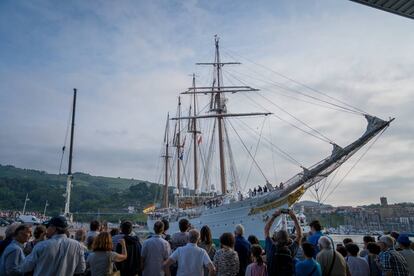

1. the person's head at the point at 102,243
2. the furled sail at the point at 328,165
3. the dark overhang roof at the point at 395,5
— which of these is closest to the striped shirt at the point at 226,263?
the person's head at the point at 102,243

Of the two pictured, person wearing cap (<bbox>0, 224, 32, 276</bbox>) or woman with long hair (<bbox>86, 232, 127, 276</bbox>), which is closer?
person wearing cap (<bbox>0, 224, 32, 276</bbox>)

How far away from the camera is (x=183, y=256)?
216 inches

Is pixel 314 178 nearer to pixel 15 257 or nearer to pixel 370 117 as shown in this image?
pixel 370 117

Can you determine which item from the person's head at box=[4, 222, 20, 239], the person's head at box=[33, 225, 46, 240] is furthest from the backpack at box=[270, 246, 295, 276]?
the person's head at box=[33, 225, 46, 240]

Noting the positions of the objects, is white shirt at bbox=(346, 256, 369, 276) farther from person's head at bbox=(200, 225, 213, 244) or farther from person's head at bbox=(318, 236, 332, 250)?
person's head at bbox=(200, 225, 213, 244)

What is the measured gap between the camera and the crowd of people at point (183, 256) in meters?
4.71

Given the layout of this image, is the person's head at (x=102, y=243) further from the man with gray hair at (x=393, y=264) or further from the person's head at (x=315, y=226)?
the man with gray hair at (x=393, y=264)

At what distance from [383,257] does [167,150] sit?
63.5 metres

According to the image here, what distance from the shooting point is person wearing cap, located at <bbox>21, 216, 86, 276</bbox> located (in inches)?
176

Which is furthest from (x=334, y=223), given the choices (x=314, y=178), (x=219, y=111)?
(x=314, y=178)

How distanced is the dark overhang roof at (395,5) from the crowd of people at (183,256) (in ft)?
30.3

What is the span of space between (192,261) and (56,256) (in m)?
2.18

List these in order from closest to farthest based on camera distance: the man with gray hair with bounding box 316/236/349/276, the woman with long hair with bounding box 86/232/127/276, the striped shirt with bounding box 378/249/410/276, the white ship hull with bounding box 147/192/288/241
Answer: the woman with long hair with bounding box 86/232/127/276, the man with gray hair with bounding box 316/236/349/276, the striped shirt with bounding box 378/249/410/276, the white ship hull with bounding box 147/192/288/241

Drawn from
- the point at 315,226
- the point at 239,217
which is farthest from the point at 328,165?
the point at 315,226
